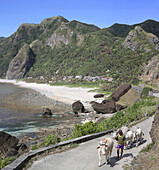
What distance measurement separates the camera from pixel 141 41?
165 m

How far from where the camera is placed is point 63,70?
199 meters

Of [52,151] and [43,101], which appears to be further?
[43,101]

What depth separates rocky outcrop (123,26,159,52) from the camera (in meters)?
157

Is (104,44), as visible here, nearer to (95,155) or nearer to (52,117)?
(52,117)

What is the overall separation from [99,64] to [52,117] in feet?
458

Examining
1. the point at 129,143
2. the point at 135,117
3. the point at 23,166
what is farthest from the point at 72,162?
the point at 135,117

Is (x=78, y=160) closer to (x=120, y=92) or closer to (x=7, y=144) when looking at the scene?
(x=7, y=144)

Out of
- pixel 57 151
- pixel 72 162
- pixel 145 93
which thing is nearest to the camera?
pixel 72 162

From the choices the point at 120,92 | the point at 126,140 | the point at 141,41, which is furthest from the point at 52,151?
the point at 141,41

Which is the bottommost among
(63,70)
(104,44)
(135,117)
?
(135,117)

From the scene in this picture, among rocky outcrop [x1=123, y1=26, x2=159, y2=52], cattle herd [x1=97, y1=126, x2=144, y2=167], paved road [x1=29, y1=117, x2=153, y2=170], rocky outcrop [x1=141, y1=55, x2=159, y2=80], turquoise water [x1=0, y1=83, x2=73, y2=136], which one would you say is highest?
rocky outcrop [x1=123, y1=26, x2=159, y2=52]

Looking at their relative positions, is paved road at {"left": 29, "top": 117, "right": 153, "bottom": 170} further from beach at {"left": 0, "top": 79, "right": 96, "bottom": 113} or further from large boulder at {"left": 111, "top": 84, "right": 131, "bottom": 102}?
large boulder at {"left": 111, "top": 84, "right": 131, "bottom": 102}

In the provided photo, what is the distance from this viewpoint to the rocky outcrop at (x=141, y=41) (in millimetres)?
156762

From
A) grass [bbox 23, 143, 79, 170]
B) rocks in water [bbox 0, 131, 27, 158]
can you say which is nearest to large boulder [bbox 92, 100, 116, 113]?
rocks in water [bbox 0, 131, 27, 158]
